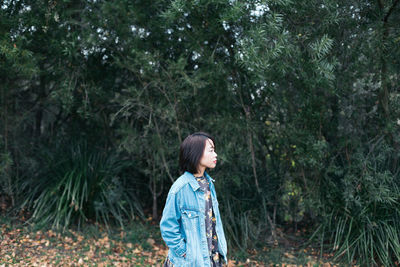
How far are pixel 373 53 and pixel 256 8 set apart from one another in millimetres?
1691

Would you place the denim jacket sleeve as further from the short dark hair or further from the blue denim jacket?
the short dark hair

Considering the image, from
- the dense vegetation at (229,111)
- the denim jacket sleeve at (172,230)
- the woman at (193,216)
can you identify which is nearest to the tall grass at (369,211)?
the dense vegetation at (229,111)

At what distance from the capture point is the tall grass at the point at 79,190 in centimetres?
561

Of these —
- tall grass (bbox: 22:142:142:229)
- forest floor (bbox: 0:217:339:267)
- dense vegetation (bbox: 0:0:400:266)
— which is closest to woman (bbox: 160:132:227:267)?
dense vegetation (bbox: 0:0:400:266)

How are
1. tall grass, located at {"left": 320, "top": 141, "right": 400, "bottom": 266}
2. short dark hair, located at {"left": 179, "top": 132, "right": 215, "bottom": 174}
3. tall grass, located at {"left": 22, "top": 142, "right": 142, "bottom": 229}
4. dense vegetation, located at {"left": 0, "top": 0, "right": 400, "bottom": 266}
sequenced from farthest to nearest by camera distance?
tall grass, located at {"left": 22, "top": 142, "right": 142, "bottom": 229}
tall grass, located at {"left": 320, "top": 141, "right": 400, "bottom": 266}
dense vegetation, located at {"left": 0, "top": 0, "right": 400, "bottom": 266}
short dark hair, located at {"left": 179, "top": 132, "right": 215, "bottom": 174}

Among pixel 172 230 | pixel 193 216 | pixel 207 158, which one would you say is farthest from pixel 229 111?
pixel 172 230

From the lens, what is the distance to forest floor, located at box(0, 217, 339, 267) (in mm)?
4770

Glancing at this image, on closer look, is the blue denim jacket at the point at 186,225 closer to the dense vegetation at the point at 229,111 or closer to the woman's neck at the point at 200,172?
the woman's neck at the point at 200,172

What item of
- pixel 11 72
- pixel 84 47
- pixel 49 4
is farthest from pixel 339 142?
pixel 11 72

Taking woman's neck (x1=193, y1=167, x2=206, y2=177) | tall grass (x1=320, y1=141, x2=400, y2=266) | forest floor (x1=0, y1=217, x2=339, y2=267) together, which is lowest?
forest floor (x1=0, y1=217, x2=339, y2=267)

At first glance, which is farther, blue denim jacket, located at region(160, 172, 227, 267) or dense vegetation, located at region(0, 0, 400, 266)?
dense vegetation, located at region(0, 0, 400, 266)

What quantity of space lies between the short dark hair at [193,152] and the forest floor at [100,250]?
2.54m

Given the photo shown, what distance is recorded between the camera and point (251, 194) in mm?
5734

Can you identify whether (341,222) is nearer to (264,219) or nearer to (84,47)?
(264,219)
